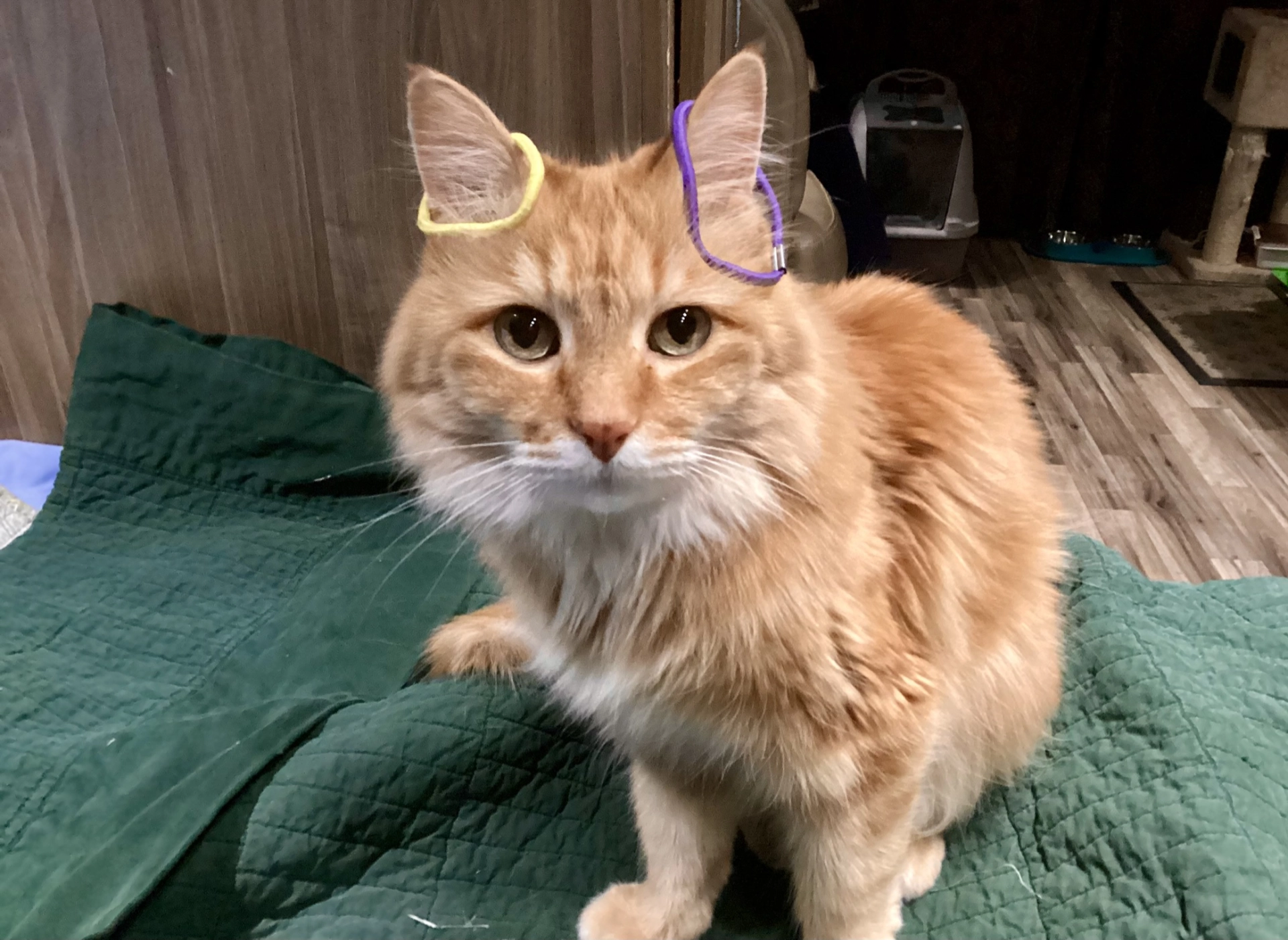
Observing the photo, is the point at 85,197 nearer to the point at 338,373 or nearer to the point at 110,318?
the point at 110,318

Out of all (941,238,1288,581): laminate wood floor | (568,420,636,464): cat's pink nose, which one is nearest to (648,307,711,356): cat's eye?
(568,420,636,464): cat's pink nose

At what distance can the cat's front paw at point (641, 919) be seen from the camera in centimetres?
102

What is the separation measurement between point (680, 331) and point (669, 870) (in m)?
0.62

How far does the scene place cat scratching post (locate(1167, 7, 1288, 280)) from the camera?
3.02 m

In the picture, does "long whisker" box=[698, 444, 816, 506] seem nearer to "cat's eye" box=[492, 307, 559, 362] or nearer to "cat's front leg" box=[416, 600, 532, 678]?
"cat's eye" box=[492, 307, 559, 362]

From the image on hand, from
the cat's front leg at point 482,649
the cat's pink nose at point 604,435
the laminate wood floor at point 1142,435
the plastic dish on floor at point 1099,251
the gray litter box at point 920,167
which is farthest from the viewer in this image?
the plastic dish on floor at point 1099,251

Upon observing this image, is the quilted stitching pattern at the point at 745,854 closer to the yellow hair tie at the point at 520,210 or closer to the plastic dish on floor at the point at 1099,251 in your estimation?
the yellow hair tie at the point at 520,210

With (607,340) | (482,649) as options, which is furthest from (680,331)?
(482,649)

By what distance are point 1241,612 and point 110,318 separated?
1973 millimetres

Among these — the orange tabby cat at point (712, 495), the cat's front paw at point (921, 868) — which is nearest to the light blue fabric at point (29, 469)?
the orange tabby cat at point (712, 495)

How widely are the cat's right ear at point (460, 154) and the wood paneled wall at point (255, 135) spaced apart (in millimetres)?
629

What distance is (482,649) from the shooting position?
49.8 inches

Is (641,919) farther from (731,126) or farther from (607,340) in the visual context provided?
(731,126)

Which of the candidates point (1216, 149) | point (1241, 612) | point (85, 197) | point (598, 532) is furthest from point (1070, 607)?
point (1216, 149)
